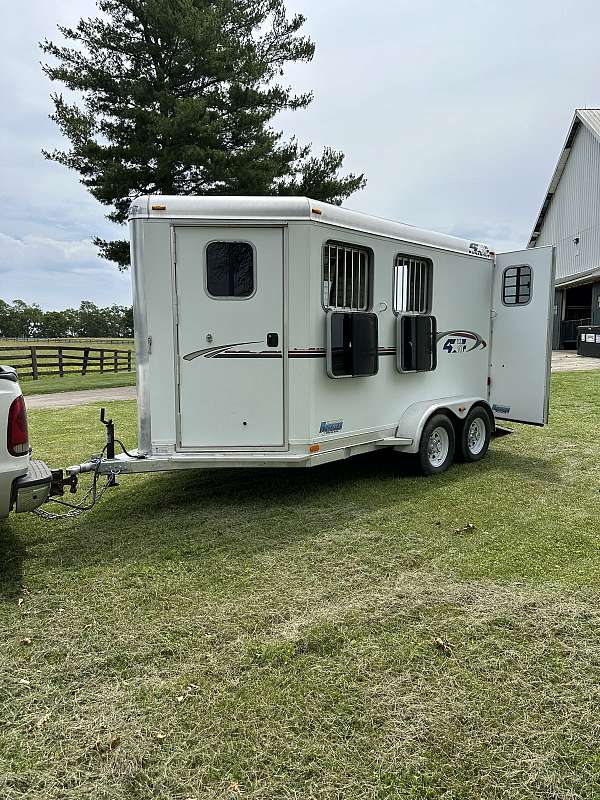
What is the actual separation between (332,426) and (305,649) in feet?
9.01

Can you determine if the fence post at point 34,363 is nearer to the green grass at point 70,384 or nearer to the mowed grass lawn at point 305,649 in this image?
the green grass at point 70,384

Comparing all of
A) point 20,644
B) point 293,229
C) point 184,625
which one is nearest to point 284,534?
point 184,625

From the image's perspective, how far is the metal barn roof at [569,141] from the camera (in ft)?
101

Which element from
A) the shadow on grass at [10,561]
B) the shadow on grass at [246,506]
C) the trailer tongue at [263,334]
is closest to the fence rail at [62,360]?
the shadow on grass at [246,506]

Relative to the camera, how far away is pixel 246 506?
5594 mm

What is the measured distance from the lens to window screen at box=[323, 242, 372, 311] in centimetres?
543

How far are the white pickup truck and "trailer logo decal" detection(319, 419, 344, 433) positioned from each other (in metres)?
2.53

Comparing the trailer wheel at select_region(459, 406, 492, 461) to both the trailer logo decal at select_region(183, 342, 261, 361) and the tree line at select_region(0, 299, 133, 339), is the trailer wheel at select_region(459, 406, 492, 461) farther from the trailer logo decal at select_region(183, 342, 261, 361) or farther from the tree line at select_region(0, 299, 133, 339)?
the tree line at select_region(0, 299, 133, 339)

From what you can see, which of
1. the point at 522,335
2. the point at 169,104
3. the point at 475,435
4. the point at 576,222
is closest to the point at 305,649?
the point at 475,435

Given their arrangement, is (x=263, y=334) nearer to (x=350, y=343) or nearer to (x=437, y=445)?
(x=350, y=343)

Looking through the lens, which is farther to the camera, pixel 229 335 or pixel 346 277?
pixel 346 277

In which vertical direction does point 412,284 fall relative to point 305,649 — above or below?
above

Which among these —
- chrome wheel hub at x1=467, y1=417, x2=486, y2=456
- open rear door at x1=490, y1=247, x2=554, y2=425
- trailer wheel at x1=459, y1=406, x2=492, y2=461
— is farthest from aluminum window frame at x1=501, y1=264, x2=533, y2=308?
chrome wheel hub at x1=467, y1=417, x2=486, y2=456

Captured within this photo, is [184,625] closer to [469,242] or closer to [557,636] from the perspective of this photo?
[557,636]
